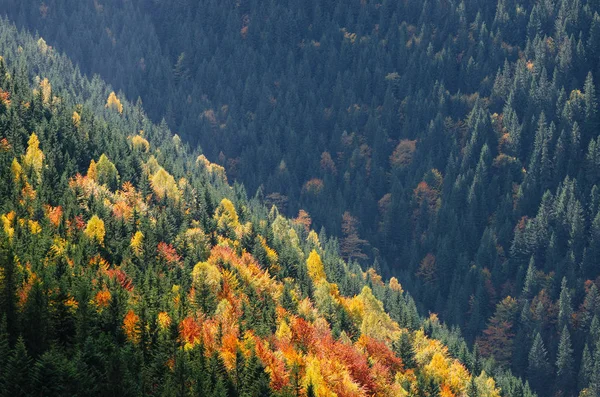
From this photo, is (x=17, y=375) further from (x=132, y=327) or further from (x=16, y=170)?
(x=16, y=170)

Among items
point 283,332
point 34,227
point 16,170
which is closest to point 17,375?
point 34,227

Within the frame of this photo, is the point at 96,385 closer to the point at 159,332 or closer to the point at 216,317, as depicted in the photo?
the point at 159,332

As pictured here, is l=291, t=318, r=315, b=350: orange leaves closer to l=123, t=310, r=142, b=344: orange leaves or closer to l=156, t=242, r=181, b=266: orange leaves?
l=156, t=242, r=181, b=266: orange leaves

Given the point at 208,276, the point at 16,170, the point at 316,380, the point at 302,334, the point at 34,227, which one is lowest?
the point at 316,380

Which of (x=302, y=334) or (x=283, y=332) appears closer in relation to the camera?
(x=283, y=332)

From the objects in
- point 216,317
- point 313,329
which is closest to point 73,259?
point 216,317

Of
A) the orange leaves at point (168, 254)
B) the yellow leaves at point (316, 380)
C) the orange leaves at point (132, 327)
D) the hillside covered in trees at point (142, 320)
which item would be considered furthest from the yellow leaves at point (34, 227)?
the yellow leaves at point (316, 380)
